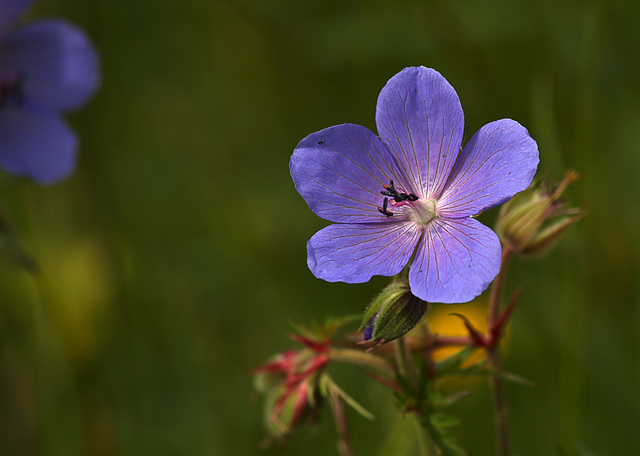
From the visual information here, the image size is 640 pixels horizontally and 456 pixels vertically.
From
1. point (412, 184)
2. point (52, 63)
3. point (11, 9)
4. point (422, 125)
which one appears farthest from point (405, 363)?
point (52, 63)

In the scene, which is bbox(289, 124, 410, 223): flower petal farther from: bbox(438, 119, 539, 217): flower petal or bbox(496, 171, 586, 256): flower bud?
→ bbox(496, 171, 586, 256): flower bud

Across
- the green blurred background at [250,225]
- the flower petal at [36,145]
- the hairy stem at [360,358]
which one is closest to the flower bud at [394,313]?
the hairy stem at [360,358]

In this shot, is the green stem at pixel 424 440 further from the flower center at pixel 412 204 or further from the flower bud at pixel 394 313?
the flower center at pixel 412 204

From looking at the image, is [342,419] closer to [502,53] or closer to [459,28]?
[459,28]

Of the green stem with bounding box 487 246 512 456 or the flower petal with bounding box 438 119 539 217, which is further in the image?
the green stem with bounding box 487 246 512 456

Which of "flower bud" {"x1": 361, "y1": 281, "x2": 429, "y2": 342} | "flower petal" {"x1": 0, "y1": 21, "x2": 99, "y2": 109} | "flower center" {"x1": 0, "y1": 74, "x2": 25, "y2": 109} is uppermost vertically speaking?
"flower petal" {"x1": 0, "y1": 21, "x2": 99, "y2": 109}

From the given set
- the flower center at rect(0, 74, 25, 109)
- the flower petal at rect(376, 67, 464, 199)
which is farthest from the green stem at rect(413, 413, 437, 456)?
the flower center at rect(0, 74, 25, 109)

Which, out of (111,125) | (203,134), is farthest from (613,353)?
(111,125)

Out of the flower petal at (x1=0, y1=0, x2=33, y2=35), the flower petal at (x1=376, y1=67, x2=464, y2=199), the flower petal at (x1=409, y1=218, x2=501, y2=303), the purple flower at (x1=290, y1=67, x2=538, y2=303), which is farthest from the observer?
the flower petal at (x1=0, y1=0, x2=33, y2=35)
